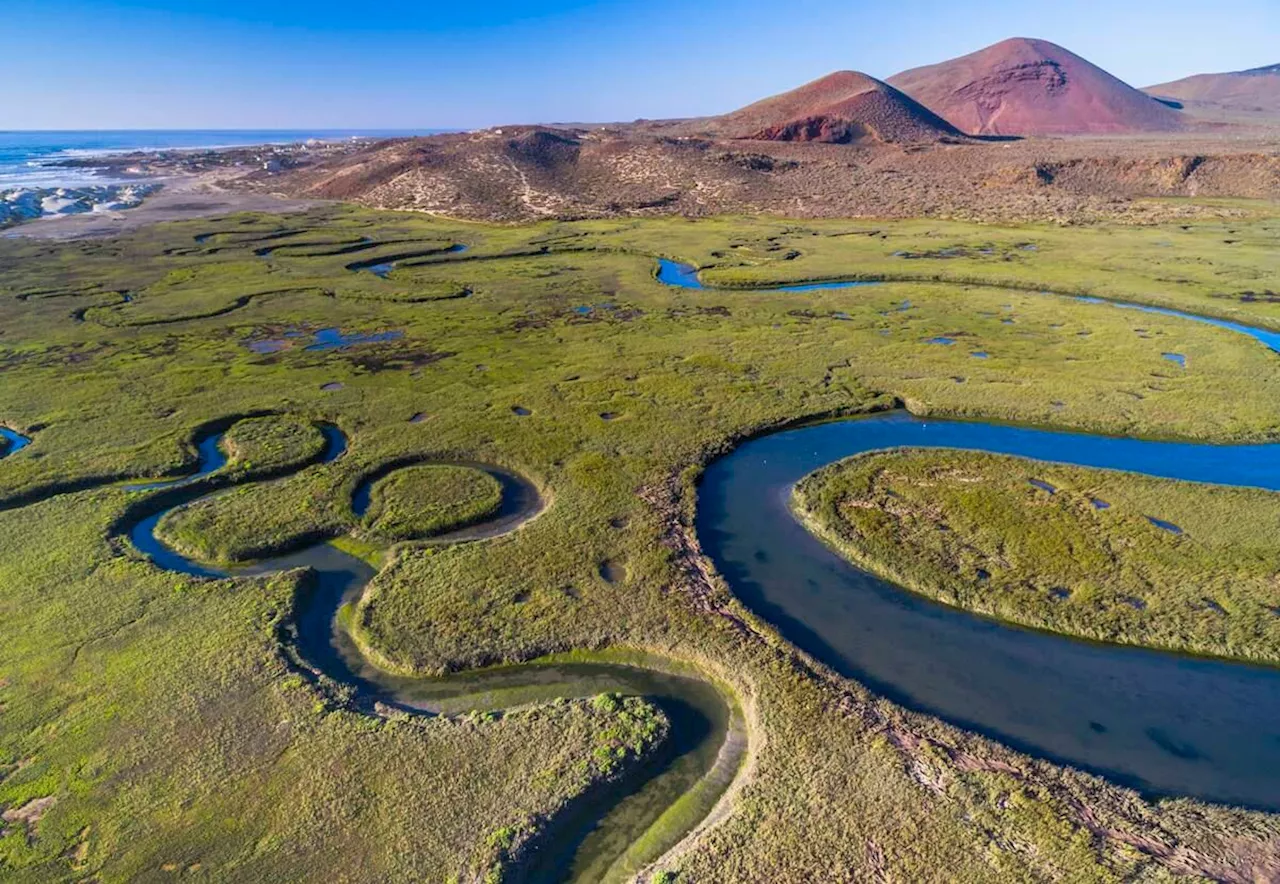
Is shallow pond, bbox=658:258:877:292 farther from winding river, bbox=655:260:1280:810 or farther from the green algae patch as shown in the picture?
the green algae patch

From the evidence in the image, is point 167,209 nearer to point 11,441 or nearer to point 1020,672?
point 11,441

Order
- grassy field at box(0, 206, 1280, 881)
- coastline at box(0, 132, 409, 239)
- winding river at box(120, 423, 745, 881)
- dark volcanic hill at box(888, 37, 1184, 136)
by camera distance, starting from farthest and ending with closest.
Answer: dark volcanic hill at box(888, 37, 1184, 136) < coastline at box(0, 132, 409, 239) < winding river at box(120, 423, 745, 881) < grassy field at box(0, 206, 1280, 881)

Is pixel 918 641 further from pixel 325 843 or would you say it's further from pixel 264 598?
pixel 264 598

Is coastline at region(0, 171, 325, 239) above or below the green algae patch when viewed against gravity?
above

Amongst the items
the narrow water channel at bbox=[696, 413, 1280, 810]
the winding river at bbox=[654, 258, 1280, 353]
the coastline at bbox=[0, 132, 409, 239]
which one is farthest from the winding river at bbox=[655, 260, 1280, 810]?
the coastline at bbox=[0, 132, 409, 239]

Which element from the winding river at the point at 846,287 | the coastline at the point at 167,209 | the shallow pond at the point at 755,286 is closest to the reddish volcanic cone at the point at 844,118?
the winding river at the point at 846,287

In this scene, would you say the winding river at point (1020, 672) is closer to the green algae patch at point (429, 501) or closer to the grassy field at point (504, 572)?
the grassy field at point (504, 572)

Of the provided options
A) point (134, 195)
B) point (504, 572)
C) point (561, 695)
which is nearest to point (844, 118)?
point (134, 195)
